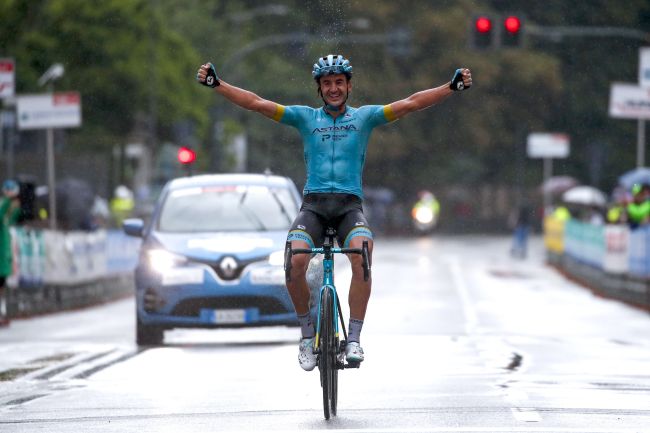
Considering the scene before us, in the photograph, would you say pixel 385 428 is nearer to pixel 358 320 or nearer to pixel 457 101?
pixel 358 320

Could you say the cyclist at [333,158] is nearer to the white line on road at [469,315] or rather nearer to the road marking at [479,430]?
the white line on road at [469,315]

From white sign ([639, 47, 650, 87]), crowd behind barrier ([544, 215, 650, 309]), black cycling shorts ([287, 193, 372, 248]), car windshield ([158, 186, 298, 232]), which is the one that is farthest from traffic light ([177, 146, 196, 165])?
black cycling shorts ([287, 193, 372, 248])

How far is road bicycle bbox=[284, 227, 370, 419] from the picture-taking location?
32.2 ft

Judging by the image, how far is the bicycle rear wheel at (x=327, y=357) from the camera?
974cm

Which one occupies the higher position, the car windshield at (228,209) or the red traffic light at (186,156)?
the red traffic light at (186,156)

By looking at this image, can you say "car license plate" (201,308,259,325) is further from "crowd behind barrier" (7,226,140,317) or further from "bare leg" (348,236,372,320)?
"crowd behind barrier" (7,226,140,317)

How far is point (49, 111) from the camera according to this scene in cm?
2775

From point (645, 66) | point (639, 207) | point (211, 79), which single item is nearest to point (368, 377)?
point (211, 79)

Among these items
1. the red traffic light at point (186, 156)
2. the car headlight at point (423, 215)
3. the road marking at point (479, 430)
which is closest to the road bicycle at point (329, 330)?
the road marking at point (479, 430)

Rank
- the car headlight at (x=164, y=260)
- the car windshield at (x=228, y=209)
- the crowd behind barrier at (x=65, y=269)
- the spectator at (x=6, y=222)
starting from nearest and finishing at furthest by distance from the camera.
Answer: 1. the car headlight at (x=164, y=260)
2. the car windshield at (x=228, y=209)
3. the spectator at (x=6, y=222)
4. the crowd behind barrier at (x=65, y=269)

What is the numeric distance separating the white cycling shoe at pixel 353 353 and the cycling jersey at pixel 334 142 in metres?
0.96

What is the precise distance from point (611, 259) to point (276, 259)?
16099 millimetres

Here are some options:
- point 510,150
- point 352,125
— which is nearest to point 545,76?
point 510,150

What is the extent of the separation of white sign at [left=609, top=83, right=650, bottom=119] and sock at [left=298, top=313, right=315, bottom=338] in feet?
65.7
